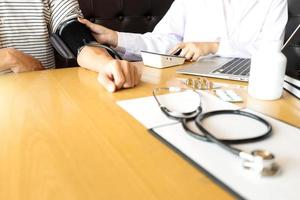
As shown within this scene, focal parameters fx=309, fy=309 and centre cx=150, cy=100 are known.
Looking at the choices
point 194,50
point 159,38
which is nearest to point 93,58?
point 194,50

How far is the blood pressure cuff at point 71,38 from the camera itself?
36.8 inches

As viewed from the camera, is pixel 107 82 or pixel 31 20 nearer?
pixel 107 82

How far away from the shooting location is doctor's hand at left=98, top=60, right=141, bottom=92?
66 centimetres

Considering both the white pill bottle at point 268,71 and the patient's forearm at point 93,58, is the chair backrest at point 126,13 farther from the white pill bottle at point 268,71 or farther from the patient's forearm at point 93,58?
the white pill bottle at point 268,71

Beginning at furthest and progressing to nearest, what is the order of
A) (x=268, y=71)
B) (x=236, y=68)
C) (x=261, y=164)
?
(x=236, y=68) < (x=268, y=71) < (x=261, y=164)

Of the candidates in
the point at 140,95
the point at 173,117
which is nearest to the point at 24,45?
the point at 140,95

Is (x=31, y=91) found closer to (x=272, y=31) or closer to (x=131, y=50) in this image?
(x=131, y=50)

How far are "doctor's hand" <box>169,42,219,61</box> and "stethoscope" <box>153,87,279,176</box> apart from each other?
35 centimetres

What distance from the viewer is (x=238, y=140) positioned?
41 centimetres

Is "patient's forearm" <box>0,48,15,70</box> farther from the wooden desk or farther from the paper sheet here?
the paper sheet

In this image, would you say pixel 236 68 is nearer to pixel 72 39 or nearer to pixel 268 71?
pixel 268 71

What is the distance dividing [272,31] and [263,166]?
0.95 m

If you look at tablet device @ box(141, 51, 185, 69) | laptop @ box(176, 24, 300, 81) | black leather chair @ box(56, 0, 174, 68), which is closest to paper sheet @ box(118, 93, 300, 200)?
laptop @ box(176, 24, 300, 81)

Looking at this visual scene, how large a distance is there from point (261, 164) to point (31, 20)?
971 mm
